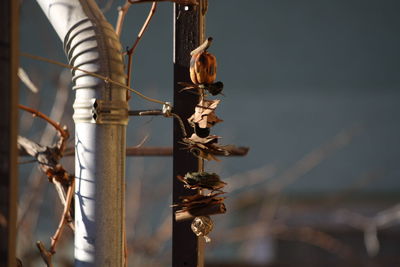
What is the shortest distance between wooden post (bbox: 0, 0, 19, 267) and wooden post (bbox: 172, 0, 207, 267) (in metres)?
0.21

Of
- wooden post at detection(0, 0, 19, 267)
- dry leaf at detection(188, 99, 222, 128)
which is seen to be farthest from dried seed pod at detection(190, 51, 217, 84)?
wooden post at detection(0, 0, 19, 267)

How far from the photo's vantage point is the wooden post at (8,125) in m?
0.25

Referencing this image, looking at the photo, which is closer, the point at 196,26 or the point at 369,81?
the point at 196,26

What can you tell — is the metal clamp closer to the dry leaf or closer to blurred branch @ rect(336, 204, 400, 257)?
the dry leaf

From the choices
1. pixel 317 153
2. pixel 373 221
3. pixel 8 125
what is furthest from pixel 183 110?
pixel 317 153

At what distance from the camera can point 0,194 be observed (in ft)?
0.84

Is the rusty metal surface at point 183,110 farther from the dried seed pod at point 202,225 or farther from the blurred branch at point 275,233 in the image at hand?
the blurred branch at point 275,233

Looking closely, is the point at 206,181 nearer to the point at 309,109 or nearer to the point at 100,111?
the point at 100,111

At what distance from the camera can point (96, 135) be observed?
0.44 m

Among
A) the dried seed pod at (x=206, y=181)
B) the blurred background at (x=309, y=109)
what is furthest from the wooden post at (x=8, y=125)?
the blurred background at (x=309, y=109)

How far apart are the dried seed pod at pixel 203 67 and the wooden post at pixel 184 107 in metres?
0.05

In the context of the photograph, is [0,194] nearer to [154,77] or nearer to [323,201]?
[154,77]

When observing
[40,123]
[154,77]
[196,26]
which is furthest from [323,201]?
[196,26]

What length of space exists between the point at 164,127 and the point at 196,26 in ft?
5.49
